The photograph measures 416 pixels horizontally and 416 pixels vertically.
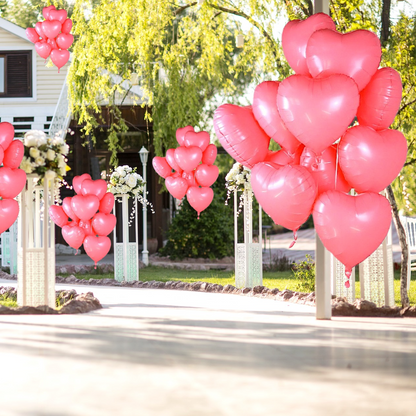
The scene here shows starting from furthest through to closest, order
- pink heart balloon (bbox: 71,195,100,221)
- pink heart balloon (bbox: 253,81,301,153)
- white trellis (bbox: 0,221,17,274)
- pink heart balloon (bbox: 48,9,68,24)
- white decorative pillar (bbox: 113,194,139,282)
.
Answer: white trellis (bbox: 0,221,17,274) < white decorative pillar (bbox: 113,194,139,282) < pink heart balloon (bbox: 48,9,68,24) < pink heart balloon (bbox: 71,195,100,221) < pink heart balloon (bbox: 253,81,301,153)

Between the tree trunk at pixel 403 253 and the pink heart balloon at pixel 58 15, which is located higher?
the pink heart balloon at pixel 58 15

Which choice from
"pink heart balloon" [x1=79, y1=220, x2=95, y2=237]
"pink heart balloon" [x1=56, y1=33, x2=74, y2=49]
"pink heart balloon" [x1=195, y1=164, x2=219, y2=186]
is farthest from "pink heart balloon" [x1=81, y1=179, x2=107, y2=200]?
"pink heart balloon" [x1=56, y1=33, x2=74, y2=49]

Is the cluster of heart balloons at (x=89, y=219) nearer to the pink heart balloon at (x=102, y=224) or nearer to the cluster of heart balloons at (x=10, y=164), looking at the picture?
the pink heart balloon at (x=102, y=224)

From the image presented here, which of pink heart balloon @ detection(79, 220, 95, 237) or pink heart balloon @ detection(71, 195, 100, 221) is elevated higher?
pink heart balloon @ detection(71, 195, 100, 221)

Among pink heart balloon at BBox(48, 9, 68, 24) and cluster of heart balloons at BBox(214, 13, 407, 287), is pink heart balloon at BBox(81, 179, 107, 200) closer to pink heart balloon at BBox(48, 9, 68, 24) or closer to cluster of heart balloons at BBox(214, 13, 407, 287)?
pink heart balloon at BBox(48, 9, 68, 24)

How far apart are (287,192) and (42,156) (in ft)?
10.6

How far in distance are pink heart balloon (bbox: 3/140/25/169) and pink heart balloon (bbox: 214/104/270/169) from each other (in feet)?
7.89

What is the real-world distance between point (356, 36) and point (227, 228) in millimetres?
11099

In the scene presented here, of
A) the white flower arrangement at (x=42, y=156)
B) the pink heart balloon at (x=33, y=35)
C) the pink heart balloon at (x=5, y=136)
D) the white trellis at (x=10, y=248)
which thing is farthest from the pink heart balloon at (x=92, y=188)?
the white trellis at (x=10, y=248)

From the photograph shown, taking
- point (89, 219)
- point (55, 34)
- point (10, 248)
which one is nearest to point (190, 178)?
point (89, 219)

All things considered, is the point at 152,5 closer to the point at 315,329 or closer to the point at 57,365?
the point at 315,329

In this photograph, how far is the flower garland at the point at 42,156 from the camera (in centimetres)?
736

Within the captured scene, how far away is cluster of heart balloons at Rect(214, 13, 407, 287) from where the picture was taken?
203 inches

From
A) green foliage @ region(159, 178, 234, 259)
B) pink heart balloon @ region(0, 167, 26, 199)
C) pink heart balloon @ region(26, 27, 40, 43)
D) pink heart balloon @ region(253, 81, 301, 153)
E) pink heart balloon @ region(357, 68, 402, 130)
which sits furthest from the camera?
green foliage @ region(159, 178, 234, 259)
